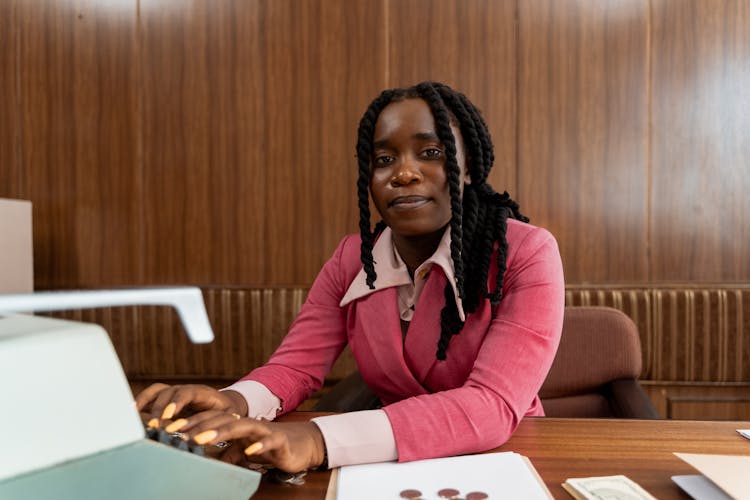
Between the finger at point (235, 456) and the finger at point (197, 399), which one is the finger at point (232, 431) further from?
the finger at point (197, 399)

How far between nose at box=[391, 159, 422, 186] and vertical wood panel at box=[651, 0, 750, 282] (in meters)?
2.12

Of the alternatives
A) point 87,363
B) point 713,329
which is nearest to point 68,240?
point 87,363

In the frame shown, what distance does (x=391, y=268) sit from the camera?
1.32m

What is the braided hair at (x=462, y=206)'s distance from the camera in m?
1.21

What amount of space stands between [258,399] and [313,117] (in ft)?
6.76

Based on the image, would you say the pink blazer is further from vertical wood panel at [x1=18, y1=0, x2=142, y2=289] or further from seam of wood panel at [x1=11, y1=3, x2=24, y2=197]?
seam of wood panel at [x1=11, y1=3, x2=24, y2=197]

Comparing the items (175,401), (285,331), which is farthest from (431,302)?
(285,331)

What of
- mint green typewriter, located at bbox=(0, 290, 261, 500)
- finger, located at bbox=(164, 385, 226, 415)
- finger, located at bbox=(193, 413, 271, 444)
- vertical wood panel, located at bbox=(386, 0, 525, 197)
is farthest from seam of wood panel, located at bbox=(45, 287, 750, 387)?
mint green typewriter, located at bbox=(0, 290, 261, 500)

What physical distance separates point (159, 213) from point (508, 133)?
1.90 metres

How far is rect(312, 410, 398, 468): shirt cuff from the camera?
865 mm

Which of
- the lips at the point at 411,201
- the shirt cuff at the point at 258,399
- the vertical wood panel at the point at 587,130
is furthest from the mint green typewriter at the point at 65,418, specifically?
the vertical wood panel at the point at 587,130

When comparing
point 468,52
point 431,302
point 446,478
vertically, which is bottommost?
point 446,478

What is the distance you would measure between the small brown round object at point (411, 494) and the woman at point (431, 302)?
153mm

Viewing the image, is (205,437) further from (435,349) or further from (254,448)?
(435,349)
